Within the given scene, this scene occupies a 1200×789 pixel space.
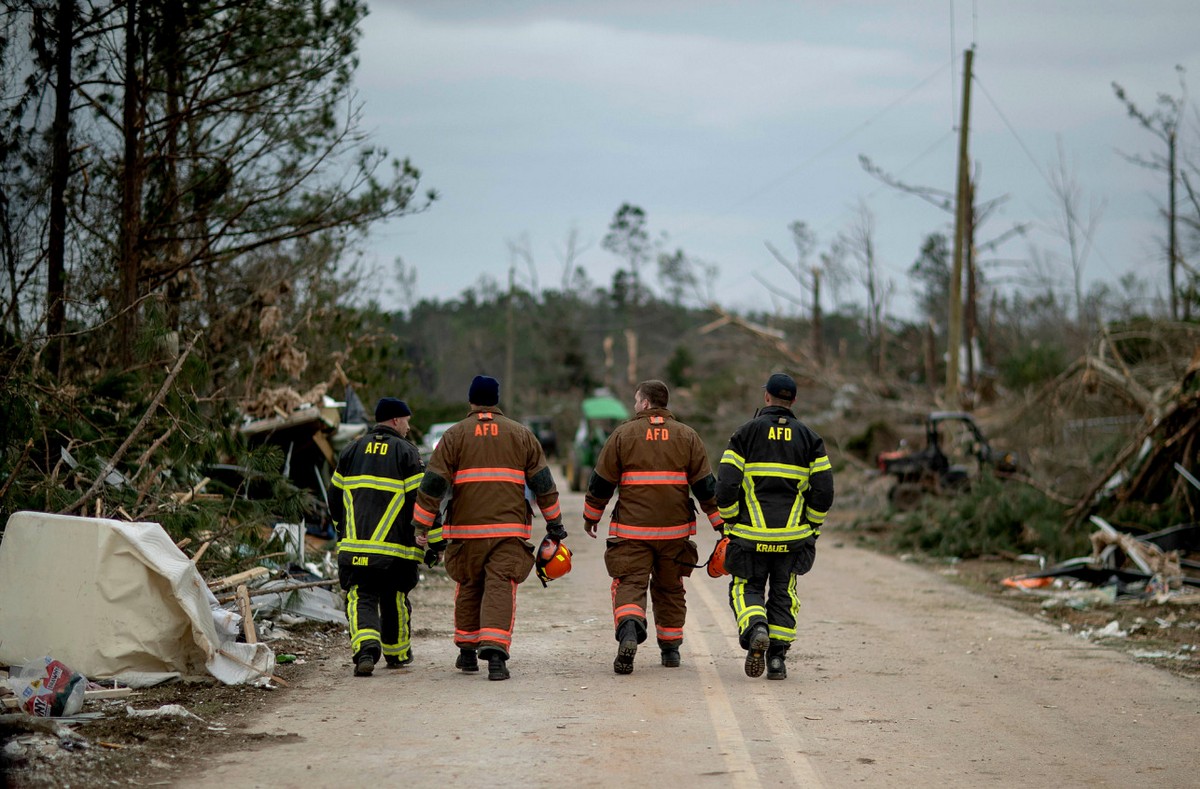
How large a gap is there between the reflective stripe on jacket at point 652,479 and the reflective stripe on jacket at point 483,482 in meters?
0.48

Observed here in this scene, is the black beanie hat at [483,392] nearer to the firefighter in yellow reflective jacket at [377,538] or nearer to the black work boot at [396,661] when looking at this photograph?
the firefighter in yellow reflective jacket at [377,538]

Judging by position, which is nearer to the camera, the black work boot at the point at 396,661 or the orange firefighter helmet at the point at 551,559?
the orange firefighter helmet at the point at 551,559

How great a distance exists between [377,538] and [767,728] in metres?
2.93

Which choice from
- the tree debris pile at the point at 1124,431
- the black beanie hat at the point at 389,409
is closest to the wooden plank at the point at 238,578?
A: the black beanie hat at the point at 389,409

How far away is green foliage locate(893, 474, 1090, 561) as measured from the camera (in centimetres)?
1585

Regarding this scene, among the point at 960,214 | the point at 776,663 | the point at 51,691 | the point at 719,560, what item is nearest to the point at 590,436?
the point at 960,214

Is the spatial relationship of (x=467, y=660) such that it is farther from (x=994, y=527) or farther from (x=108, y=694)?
(x=994, y=527)

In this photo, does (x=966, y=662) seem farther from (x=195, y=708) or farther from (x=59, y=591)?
(x=59, y=591)

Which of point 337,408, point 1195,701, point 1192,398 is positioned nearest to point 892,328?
point 1192,398

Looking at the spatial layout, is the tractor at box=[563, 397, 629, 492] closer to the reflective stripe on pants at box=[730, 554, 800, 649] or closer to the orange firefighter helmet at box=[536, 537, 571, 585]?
the orange firefighter helmet at box=[536, 537, 571, 585]

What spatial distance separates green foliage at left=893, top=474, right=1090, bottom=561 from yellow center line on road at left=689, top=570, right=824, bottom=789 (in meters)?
8.96

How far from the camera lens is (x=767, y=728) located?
6.49 m

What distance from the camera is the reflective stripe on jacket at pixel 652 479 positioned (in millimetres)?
8234

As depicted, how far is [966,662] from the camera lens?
29.8ft
